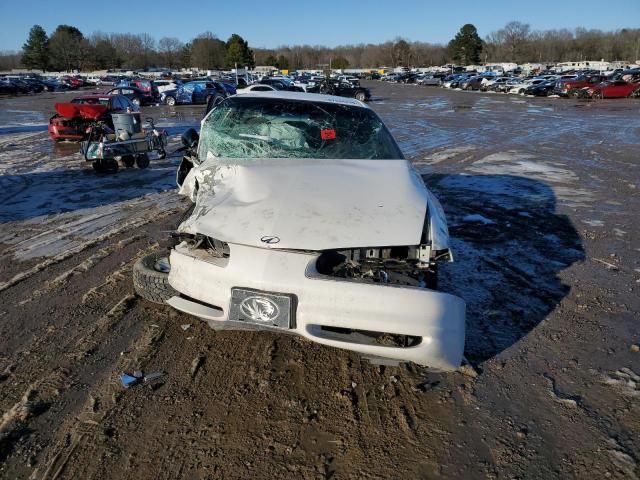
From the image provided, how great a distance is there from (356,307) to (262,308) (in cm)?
52

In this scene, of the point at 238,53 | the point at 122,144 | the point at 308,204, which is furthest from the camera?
the point at 238,53

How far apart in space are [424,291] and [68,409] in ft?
6.92

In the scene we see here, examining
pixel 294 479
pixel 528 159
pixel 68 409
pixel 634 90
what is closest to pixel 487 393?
pixel 294 479

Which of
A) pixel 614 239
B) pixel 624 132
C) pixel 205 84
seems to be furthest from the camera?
pixel 205 84

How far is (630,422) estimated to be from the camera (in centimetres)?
261

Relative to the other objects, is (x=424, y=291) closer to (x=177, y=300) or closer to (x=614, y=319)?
(x=177, y=300)

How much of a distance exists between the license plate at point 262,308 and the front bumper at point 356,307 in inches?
1.3

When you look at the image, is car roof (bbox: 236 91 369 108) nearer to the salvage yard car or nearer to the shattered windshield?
the shattered windshield

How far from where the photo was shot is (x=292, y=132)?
14.6 ft

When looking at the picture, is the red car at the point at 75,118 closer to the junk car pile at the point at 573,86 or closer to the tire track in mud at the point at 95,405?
the tire track in mud at the point at 95,405

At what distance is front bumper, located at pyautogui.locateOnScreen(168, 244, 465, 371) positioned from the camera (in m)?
2.55

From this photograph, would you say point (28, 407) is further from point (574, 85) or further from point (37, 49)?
point (37, 49)

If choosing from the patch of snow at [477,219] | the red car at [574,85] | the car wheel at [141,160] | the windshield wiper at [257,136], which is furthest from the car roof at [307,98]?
the red car at [574,85]

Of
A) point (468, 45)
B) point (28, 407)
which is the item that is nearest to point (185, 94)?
point (28, 407)
